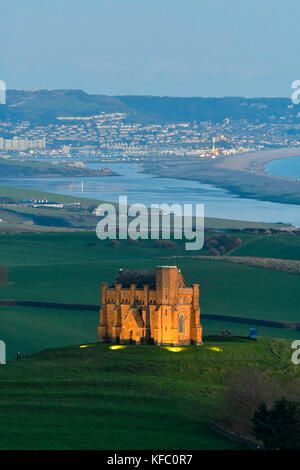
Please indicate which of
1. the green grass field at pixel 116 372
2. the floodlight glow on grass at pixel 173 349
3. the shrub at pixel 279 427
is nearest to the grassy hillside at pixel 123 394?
the green grass field at pixel 116 372

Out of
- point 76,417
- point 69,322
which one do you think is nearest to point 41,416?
point 76,417

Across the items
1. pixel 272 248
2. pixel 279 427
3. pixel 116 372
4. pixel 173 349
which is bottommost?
pixel 272 248

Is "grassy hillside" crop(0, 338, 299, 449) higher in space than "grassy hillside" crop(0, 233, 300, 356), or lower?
higher

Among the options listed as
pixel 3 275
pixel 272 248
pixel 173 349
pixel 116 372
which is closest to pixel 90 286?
pixel 3 275

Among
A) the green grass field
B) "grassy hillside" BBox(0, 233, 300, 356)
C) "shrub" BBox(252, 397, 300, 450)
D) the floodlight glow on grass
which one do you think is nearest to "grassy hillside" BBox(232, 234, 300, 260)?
"grassy hillside" BBox(0, 233, 300, 356)

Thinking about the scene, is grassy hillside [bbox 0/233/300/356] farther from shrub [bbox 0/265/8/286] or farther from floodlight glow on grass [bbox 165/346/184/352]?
floodlight glow on grass [bbox 165/346/184/352]
